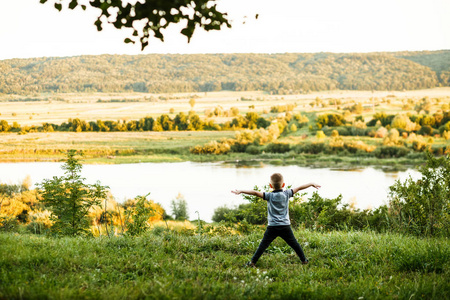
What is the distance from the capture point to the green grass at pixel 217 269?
3031 millimetres

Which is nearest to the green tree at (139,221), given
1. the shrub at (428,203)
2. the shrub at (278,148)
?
the shrub at (428,203)

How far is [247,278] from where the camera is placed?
11.7ft

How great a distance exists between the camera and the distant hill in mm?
50500

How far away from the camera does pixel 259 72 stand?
72562 millimetres

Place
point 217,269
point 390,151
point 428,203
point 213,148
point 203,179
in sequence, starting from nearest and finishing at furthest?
point 217,269
point 428,203
point 203,179
point 213,148
point 390,151

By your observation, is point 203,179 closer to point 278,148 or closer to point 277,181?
point 278,148

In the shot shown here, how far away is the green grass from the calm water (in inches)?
647

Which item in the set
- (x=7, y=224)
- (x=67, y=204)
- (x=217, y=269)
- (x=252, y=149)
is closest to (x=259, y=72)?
(x=252, y=149)

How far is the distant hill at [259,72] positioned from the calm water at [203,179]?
14.0 m

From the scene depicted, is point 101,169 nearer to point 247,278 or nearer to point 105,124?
point 105,124

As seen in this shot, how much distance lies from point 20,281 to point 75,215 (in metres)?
3.48

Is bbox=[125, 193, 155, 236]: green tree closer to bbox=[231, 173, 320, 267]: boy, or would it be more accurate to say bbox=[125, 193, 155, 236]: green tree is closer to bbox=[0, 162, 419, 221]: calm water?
bbox=[231, 173, 320, 267]: boy

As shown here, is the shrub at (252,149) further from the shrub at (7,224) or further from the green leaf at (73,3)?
the green leaf at (73,3)

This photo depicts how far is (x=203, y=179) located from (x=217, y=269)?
1316 inches
